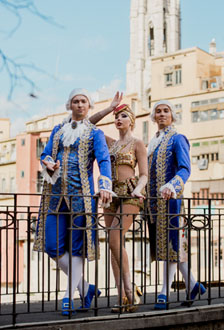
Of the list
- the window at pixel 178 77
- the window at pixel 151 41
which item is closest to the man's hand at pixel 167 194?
the window at pixel 178 77

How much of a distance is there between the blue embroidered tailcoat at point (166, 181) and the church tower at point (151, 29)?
90402mm

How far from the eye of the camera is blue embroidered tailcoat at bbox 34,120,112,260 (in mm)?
5348

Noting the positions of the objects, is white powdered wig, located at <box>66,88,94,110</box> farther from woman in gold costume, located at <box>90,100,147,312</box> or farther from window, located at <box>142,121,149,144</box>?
window, located at <box>142,121,149,144</box>

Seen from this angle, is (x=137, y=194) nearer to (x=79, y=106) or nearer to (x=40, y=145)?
(x=79, y=106)

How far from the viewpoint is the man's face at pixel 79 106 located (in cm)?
563

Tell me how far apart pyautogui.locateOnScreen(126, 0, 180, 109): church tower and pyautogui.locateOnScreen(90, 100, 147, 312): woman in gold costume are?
9060cm

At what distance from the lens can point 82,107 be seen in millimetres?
5637

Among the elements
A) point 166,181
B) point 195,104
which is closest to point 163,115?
point 166,181

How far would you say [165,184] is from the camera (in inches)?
225

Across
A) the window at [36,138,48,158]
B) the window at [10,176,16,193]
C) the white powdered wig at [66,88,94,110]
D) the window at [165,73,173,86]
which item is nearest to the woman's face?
the white powdered wig at [66,88,94,110]

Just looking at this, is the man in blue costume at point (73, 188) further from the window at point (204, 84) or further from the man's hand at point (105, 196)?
the window at point (204, 84)

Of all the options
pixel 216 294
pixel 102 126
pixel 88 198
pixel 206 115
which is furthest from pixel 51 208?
pixel 102 126

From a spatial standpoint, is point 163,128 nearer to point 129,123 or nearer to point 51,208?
point 129,123

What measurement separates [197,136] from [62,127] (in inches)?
1309
